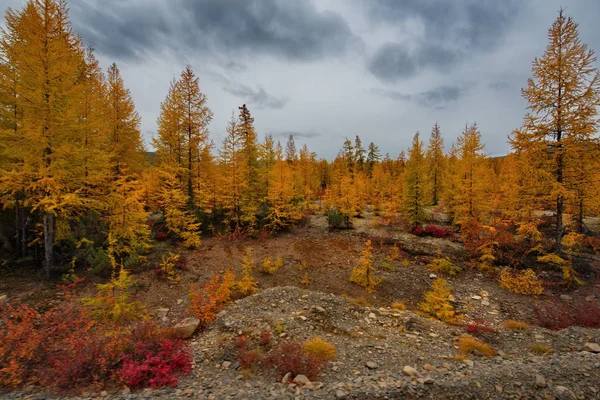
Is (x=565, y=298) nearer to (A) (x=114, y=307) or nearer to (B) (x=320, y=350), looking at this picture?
(B) (x=320, y=350)

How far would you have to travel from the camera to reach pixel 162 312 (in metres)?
10.0

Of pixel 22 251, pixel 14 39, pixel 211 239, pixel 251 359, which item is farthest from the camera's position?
pixel 211 239

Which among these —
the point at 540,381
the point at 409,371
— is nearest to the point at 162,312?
the point at 409,371

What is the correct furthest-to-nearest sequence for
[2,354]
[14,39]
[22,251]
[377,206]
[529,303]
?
[377,206], [22,251], [14,39], [529,303], [2,354]

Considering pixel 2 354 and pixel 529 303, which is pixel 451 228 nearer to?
pixel 529 303

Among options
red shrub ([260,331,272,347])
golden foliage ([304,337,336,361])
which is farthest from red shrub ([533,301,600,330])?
red shrub ([260,331,272,347])

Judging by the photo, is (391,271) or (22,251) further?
(391,271)

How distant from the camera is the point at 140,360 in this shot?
6.03 meters

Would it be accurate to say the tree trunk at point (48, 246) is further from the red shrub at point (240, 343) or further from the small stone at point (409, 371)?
the small stone at point (409, 371)

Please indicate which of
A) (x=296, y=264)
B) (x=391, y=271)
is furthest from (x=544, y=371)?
(x=296, y=264)

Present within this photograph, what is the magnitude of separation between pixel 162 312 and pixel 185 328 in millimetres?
2857

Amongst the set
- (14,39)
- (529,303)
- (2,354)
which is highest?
(14,39)

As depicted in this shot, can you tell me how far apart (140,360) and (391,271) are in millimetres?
13301

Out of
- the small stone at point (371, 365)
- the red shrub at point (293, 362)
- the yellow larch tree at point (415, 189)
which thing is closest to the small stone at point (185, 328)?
the red shrub at point (293, 362)
